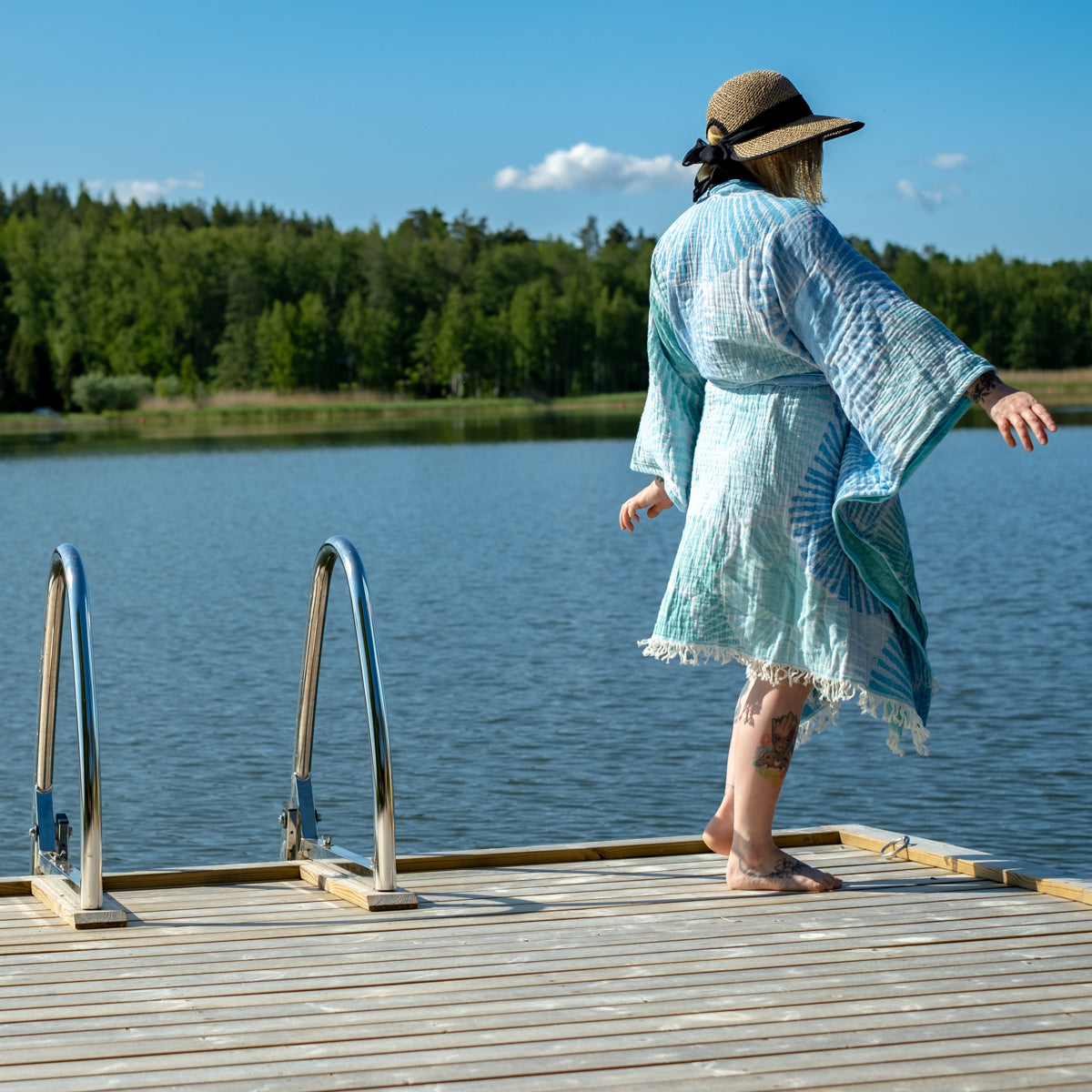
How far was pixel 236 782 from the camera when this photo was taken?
24.6ft

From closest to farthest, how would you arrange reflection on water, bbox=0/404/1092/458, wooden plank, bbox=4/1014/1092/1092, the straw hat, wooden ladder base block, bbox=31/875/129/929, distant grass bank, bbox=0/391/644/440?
wooden plank, bbox=4/1014/1092/1092 < wooden ladder base block, bbox=31/875/129/929 < the straw hat < reflection on water, bbox=0/404/1092/458 < distant grass bank, bbox=0/391/644/440

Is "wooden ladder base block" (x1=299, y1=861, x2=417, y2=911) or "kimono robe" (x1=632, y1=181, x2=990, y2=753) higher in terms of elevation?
"kimono robe" (x1=632, y1=181, x2=990, y2=753)

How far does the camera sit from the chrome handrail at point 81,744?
3.04 meters

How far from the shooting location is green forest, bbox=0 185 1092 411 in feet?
300

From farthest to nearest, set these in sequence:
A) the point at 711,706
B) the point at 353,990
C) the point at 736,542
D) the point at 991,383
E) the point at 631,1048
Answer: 1. the point at 711,706
2. the point at 736,542
3. the point at 991,383
4. the point at 353,990
5. the point at 631,1048

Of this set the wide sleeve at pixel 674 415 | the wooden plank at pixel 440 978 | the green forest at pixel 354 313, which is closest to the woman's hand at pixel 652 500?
the wide sleeve at pixel 674 415

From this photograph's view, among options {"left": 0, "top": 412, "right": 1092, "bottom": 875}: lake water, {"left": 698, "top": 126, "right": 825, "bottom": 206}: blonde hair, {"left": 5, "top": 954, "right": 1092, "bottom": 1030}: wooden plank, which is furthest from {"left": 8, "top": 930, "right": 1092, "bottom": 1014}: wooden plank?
{"left": 0, "top": 412, "right": 1092, "bottom": 875}: lake water

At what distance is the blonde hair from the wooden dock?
1.42 m

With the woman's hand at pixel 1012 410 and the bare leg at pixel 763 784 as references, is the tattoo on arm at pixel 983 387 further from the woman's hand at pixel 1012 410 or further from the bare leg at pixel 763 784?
the bare leg at pixel 763 784

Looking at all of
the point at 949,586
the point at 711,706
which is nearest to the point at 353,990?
the point at 711,706

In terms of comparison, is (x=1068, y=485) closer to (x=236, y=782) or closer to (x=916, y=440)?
(x=236, y=782)

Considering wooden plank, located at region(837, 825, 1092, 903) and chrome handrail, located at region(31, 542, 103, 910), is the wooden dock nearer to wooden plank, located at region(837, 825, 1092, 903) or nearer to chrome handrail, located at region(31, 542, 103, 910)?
wooden plank, located at region(837, 825, 1092, 903)

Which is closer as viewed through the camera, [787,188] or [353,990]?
[353,990]

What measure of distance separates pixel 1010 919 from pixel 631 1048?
1.01 m
